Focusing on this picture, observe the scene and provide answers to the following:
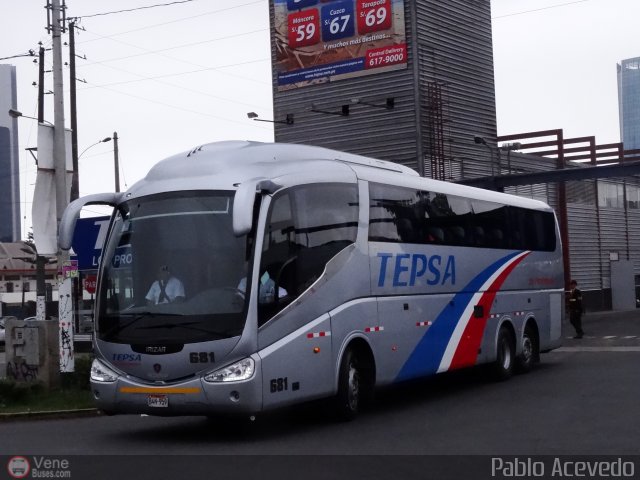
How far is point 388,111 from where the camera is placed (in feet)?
135

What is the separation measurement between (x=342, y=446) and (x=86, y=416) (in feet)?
20.2

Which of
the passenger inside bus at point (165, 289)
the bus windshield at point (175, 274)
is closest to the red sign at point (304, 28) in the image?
the bus windshield at point (175, 274)

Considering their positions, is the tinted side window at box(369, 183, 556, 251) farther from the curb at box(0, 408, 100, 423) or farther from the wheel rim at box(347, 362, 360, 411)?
the curb at box(0, 408, 100, 423)

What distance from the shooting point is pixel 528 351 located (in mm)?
20797

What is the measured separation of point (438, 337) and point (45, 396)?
258 inches

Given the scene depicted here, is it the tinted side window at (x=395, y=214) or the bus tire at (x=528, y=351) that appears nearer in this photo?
the tinted side window at (x=395, y=214)

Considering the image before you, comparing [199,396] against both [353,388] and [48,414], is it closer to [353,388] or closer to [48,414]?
[353,388]

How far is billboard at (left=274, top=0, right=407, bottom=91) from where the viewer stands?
133 feet

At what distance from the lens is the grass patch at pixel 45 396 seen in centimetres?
1680

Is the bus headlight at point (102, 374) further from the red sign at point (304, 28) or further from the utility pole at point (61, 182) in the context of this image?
the red sign at point (304, 28)

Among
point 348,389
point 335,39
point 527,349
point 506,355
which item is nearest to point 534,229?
point 527,349
